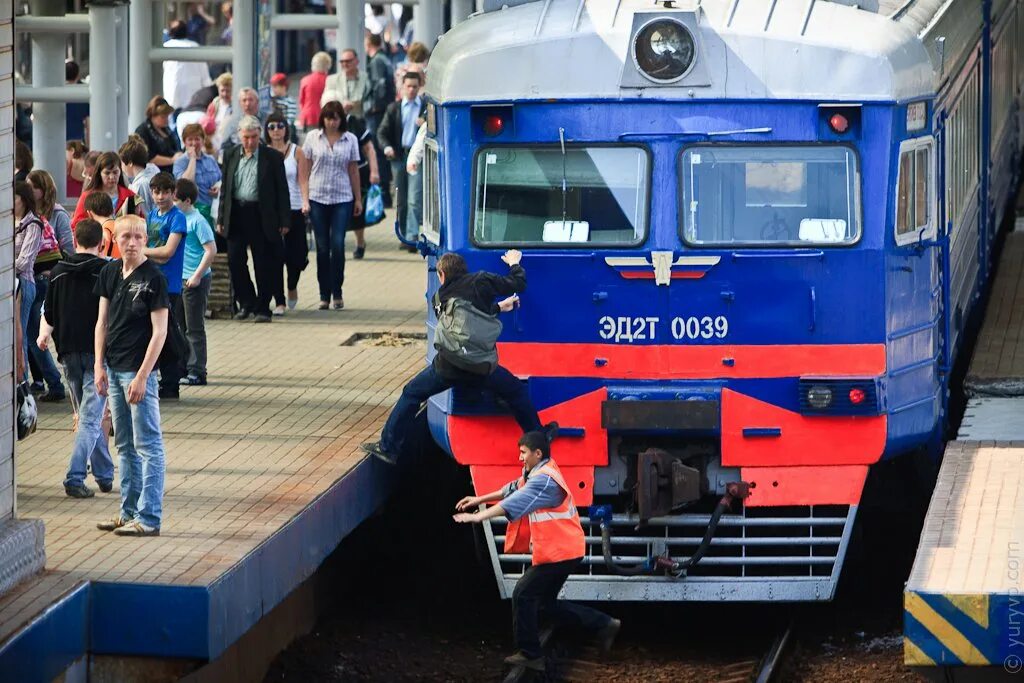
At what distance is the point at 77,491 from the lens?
1114 cm

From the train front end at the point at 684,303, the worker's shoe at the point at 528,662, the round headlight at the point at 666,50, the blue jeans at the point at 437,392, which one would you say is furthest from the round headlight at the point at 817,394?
the worker's shoe at the point at 528,662

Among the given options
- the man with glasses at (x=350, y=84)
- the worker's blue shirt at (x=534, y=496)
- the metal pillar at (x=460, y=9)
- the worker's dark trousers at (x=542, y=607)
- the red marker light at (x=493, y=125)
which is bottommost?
the worker's dark trousers at (x=542, y=607)

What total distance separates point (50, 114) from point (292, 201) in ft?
7.05

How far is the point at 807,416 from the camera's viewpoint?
10961 millimetres

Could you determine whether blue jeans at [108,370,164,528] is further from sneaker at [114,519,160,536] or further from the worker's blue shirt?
the worker's blue shirt

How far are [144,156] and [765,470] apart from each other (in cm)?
564

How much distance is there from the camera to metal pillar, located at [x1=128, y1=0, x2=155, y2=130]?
19.3 metres

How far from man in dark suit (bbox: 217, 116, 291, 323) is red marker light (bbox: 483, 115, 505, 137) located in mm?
5458

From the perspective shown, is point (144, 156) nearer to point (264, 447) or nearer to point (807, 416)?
point (264, 447)

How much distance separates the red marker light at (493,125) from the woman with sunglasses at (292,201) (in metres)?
5.81

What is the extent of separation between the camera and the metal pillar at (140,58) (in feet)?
63.4

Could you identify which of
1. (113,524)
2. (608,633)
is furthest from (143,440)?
(608,633)

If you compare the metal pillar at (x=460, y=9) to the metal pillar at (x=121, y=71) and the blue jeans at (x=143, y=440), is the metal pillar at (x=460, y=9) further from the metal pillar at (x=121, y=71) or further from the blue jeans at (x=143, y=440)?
the blue jeans at (x=143, y=440)

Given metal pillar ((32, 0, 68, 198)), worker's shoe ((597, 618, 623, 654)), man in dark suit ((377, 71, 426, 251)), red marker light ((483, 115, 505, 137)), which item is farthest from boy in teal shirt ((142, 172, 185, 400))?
man in dark suit ((377, 71, 426, 251))
